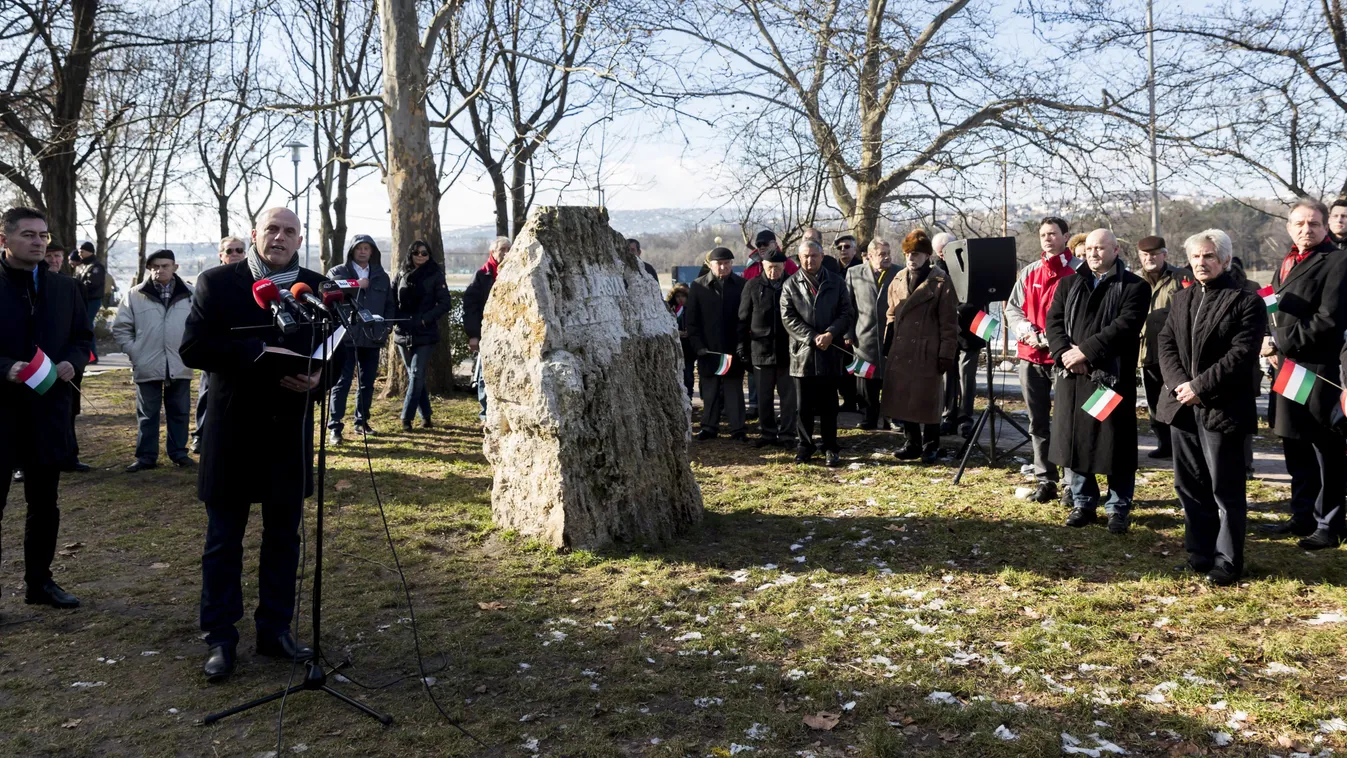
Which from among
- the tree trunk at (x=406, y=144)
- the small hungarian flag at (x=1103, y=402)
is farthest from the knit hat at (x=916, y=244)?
the tree trunk at (x=406, y=144)

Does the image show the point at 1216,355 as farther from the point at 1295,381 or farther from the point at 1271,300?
the point at 1271,300

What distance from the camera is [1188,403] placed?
5.46 metres

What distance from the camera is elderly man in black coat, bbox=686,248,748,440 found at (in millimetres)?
10180

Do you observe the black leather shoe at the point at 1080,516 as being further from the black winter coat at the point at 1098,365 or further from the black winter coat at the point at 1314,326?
the black winter coat at the point at 1314,326

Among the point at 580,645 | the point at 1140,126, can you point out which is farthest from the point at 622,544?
the point at 1140,126

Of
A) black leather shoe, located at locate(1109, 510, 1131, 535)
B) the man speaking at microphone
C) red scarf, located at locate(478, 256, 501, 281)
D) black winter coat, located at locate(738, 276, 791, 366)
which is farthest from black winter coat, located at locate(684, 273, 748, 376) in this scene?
the man speaking at microphone

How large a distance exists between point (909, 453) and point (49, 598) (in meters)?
6.57

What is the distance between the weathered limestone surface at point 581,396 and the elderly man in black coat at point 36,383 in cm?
241

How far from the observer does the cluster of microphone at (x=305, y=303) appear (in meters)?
3.95

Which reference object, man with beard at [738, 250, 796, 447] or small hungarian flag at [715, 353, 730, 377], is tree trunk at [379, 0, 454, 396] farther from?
man with beard at [738, 250, 796, 447]

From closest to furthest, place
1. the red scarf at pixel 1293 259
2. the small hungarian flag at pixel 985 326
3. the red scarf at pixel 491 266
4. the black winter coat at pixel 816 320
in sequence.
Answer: the red scarf at pixel 1293 259 → the small hungarian flag at pixel 985 326 → the black winter coat at pixel 816 320 → the red scarf at pixel 491 266

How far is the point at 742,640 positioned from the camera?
4.79 meters

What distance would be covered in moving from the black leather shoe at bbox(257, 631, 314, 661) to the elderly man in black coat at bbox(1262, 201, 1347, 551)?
5.72m

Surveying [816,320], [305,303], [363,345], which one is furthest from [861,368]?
[305,303]
